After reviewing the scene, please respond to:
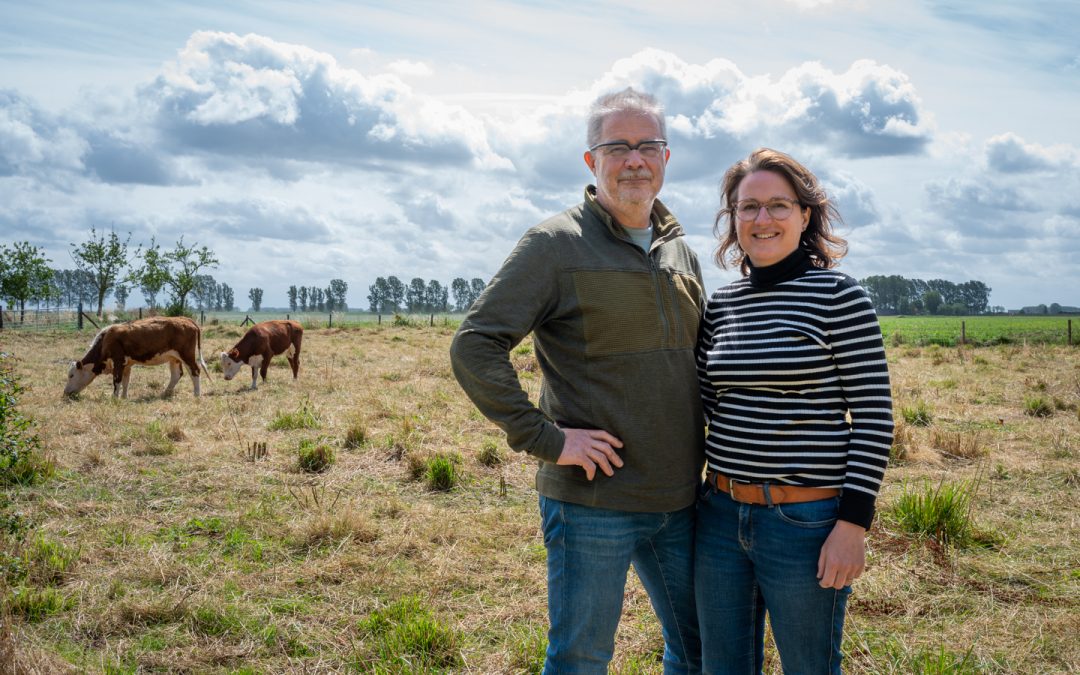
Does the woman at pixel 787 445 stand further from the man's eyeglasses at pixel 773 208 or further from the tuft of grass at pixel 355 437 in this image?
the tuft of grass at pixel 355 437

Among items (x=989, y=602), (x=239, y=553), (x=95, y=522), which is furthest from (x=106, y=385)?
(x=989, y=602)

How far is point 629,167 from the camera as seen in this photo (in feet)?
8.59

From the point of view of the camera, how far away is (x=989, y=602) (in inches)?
184

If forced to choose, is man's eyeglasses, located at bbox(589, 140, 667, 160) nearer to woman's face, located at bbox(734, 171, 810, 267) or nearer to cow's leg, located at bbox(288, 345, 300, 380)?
woman's face, located at bbox(734, 171, 810, 267)

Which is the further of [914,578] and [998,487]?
[998,487]

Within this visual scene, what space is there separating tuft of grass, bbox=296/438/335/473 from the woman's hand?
21.4 feet

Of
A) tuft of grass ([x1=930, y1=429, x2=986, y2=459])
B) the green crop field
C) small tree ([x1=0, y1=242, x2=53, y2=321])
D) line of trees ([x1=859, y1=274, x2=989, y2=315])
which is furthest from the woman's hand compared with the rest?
line of trees ([x1=859, y1=274, x2=989, y2=315])

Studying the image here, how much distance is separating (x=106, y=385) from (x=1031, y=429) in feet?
55.9

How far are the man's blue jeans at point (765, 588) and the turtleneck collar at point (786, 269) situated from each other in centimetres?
77

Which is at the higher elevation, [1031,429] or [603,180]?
[603,180]

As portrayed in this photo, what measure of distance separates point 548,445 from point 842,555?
984mm

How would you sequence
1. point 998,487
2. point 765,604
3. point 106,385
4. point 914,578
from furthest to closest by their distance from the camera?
point 106,385 < point 998,487 < point 914,578 < point 765,604

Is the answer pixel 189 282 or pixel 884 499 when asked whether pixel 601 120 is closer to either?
pixel 884 499

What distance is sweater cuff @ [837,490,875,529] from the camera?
7.56 feet
